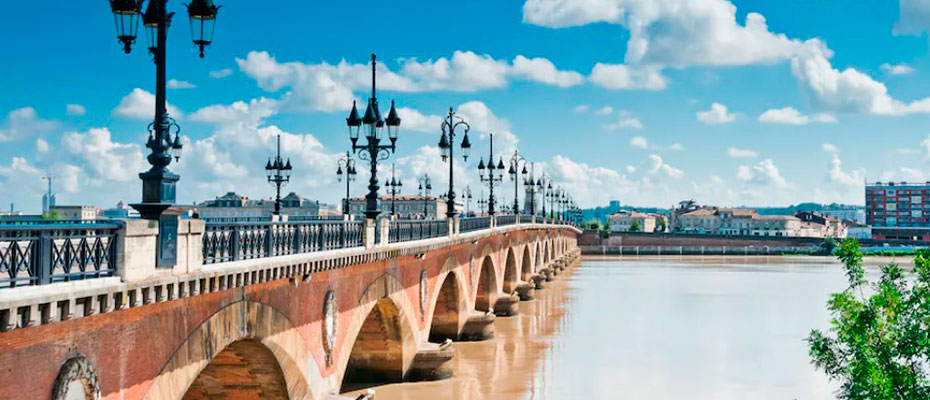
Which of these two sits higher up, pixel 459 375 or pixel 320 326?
pixel 320 326

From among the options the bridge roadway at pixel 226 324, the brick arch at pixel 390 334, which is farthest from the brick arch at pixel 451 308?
the brick arch at pixel 390 334

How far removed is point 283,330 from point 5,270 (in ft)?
24.7

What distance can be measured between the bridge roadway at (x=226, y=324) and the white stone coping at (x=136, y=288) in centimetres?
2

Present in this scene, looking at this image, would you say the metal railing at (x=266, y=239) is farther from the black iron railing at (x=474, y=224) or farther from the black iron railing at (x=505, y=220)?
the black iron railing at (x=505, y=220)

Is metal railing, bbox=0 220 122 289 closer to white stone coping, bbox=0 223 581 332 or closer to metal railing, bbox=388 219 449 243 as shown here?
white stone coping, bbox=0 223 581 332

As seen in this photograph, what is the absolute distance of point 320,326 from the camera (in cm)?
1867

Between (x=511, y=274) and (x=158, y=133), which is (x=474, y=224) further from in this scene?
(x=158, y=133)

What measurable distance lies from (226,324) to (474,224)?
2638cm

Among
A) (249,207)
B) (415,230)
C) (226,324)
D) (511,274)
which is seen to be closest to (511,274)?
(511,274)

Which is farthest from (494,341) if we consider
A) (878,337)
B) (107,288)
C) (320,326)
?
(107,288)

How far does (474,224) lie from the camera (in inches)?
1572

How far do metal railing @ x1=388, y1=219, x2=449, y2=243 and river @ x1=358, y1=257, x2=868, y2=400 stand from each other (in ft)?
14.3

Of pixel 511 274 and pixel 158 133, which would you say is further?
pixel 511 274

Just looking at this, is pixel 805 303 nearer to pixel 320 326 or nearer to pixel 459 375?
pixel 459 375
